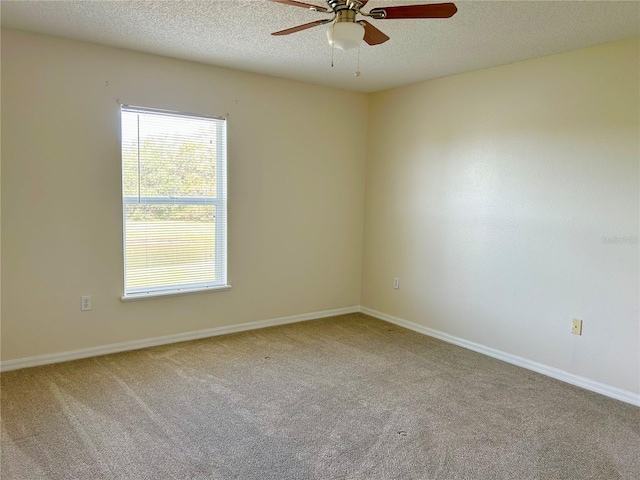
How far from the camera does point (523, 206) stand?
351 cm

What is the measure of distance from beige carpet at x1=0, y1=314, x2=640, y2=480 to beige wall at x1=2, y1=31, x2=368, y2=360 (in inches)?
17.1

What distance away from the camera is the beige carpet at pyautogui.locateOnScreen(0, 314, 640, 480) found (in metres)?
2.16

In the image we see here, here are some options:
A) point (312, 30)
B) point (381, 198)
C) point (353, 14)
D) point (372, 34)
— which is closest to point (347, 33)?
point (353, 14)

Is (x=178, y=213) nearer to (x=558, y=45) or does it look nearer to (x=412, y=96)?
(x=412, y=96)

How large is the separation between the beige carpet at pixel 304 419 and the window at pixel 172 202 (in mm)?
659

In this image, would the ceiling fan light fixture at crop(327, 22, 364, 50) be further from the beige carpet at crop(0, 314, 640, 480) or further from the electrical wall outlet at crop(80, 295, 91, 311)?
the electrical wall outlet at crop(80, 295, 91, 311)

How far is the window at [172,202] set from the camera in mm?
3547

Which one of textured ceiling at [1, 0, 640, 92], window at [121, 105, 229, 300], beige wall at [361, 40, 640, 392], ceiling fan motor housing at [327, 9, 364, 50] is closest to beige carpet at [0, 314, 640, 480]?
beige wall at [361, 40, 640, 392]

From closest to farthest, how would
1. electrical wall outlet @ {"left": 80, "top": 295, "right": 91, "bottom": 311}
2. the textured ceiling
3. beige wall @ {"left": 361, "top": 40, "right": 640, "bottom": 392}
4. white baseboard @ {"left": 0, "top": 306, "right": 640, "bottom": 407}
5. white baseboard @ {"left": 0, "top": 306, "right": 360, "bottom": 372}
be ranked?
1. the textured ceiling
2. beige wall @ {"left": 361, "top": 40, "right": 640, "bottom": 392}
3. white baseboard @ {"left": 0, "top": 306, "right": 640, "bottom": 407}
4. white baseboard @ {"left": 0, "top": 306, "right": 360, "bottom": 372}
5. electrical wall outlet @ {"left": 80, "top": 295, "right": 91, "bottom": 311}

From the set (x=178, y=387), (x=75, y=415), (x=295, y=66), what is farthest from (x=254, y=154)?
(x=75, y=415)

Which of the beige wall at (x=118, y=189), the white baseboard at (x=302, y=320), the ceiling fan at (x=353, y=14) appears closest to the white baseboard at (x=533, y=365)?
the white baseboard at (x=302, y=320)

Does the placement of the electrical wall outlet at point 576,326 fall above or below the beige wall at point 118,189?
below

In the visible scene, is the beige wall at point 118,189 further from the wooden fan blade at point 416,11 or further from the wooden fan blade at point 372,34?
the wooden fan blade at point 416,11

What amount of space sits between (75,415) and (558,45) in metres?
3.88
